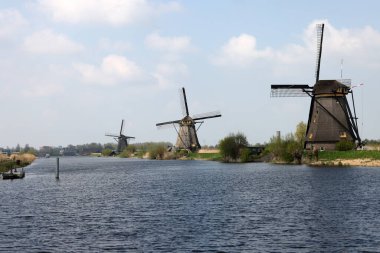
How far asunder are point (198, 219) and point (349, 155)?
5915 centimetres

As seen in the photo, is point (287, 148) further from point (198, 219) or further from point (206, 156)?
point (198, 219)

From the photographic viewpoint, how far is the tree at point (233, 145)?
11794cm

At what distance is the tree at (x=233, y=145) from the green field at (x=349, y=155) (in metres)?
31.6

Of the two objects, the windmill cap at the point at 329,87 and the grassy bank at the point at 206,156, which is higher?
the windmill cap at the point at 329,87

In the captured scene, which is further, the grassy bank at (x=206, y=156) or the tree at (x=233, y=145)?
the grassy bank at (x=206, y=156)

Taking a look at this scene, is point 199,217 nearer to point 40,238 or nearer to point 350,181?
point 40,238

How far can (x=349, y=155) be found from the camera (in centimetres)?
8394

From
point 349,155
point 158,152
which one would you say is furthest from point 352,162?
point 158,152

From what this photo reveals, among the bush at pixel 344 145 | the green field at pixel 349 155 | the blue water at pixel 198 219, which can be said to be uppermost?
the bush at pixel 344 145

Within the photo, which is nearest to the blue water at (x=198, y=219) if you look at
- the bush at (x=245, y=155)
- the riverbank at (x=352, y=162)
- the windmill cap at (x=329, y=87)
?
the riverbank at (x=352, y=162)

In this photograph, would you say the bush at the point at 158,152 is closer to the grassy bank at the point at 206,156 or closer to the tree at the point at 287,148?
the grassy bank at the point at 206,156

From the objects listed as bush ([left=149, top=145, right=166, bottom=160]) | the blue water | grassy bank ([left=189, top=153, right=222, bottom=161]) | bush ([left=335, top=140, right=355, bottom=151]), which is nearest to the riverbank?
bush ([left=335, top=140, right=355, bottom=151])

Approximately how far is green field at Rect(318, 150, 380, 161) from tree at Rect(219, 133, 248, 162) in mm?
31565

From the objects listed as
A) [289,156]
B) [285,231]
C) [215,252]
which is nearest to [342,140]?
[289,156]
